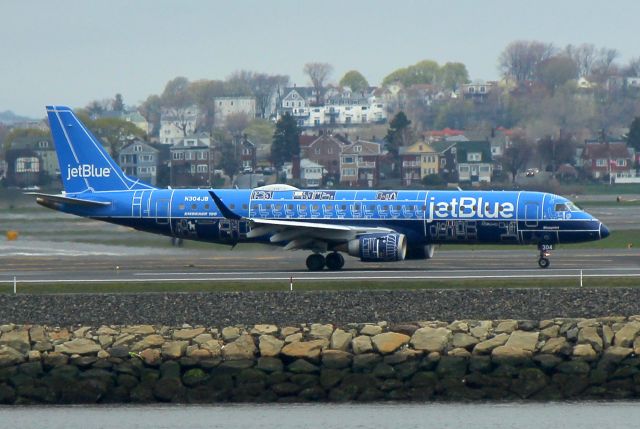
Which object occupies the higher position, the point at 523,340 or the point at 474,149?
the point at 474,149

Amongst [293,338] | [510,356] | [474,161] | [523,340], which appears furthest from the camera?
[474,161]

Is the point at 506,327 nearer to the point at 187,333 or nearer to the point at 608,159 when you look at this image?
the point at 187,333

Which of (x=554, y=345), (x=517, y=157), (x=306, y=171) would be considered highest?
(x=517, y=157)

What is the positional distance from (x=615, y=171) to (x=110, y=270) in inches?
3541

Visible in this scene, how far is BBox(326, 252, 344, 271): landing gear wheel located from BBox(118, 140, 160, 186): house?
7045 cm

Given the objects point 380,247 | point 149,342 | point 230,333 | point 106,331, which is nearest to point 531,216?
point 380,247

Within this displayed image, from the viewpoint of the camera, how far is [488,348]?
128ft

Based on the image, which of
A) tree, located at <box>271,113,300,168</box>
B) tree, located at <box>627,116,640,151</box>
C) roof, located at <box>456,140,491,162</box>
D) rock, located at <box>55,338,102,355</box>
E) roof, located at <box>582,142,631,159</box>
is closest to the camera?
rock, located at <box>55,338,102,355</box>

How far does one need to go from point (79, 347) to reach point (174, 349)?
2.56 metres

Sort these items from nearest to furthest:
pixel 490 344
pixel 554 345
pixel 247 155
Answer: pixel 554 345 < pixel 490 344 < pixel 247 155

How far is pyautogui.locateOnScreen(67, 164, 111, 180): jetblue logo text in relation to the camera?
6153cm

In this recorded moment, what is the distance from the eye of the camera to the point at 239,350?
3944 centimetres

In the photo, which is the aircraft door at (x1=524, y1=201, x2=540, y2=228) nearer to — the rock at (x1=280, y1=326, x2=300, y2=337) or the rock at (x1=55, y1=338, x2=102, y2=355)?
the rock at (x1=280, y1=326, x2=300, y2=337)

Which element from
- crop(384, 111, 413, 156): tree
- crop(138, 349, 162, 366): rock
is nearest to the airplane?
crop(138, 349, 162, 366): rock
